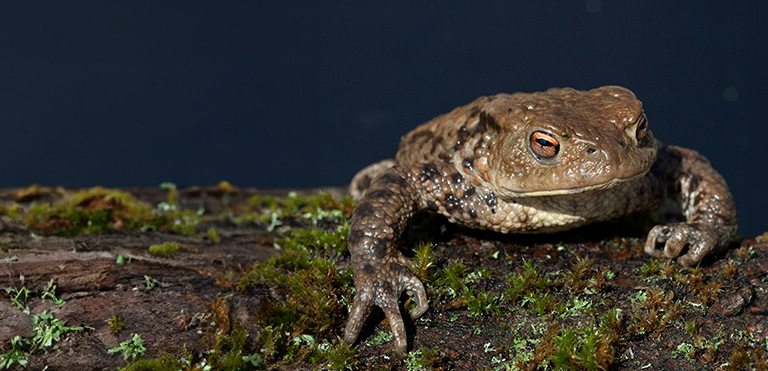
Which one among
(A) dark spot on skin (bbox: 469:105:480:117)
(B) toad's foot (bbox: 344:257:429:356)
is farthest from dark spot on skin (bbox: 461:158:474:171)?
(B) toad's foot (bbox: 344:257:429:356)

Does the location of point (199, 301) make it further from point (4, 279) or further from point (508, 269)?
point (508, 269)

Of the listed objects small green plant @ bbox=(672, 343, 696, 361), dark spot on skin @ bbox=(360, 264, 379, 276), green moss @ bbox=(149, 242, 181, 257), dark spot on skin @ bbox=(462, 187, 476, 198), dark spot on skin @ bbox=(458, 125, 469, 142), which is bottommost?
small green plant @ bbox=(672, 343, 696, 361)

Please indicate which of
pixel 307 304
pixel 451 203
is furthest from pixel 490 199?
pixel 307 304

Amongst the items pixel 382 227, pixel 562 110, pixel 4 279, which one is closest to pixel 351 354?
pixel 382 227

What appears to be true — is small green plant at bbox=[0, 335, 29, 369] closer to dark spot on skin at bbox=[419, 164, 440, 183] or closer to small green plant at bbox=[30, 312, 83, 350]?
small green plant at bbox=[30, 312, 83, 350]

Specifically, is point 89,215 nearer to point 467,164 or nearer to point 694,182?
point 467,164

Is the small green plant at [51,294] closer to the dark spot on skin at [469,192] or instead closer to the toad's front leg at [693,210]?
the dark spot on skin at [469,192]
